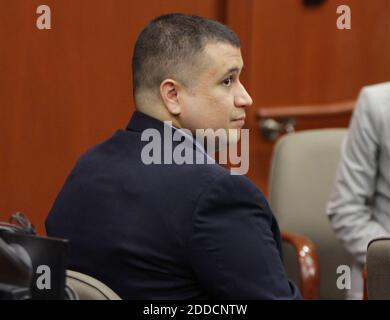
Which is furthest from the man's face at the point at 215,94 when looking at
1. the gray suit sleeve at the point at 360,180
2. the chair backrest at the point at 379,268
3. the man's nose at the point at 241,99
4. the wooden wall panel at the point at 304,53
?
the wooden wall panel at the point at 304,53

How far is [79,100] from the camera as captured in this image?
129 inches

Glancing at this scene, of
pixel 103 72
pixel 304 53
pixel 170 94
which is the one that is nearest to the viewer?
pixel 170 94

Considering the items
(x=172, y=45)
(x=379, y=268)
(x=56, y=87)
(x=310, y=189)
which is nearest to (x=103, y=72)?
(x=56, y=87)

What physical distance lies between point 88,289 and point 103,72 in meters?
1.75

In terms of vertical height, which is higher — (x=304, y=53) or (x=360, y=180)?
(x=304, y=53)

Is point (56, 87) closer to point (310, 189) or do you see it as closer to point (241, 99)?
point (310, 189)

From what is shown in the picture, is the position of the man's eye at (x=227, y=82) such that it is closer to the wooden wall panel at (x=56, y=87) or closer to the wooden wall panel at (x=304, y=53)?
the wooden wall panel at (x=56, y=87)

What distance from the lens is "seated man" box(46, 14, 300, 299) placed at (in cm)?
178

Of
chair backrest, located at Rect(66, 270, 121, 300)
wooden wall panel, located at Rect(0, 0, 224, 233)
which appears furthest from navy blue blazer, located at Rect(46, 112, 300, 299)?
wooden wall panel, located at Rect(0, 0, 224, 233)

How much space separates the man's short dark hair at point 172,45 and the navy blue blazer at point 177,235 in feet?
0.80

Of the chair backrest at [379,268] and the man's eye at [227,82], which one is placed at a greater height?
the man's eye at [227,82]

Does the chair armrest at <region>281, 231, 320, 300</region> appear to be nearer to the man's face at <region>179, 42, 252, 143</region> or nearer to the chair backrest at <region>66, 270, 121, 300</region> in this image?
the man's face at <region>179, 42, 252, 143</region>

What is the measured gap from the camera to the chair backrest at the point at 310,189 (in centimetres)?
334

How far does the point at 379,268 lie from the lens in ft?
7.05
